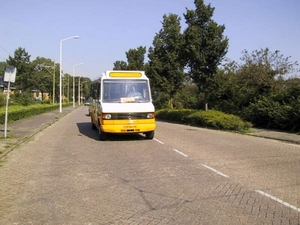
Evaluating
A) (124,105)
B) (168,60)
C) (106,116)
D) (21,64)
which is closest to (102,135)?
(106,116)

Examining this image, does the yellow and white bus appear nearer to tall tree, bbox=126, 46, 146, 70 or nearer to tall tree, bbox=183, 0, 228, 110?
tall tree, bbox=183, 0, 228, 110

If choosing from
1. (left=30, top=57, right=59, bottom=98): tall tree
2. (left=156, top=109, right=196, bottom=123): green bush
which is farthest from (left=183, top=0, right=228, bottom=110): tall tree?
(left=30, top=57, right=59, bottom=98): tall tree

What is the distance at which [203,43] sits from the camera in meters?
21.9

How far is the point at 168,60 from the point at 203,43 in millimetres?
9627

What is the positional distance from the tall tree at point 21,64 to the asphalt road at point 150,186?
233 feet

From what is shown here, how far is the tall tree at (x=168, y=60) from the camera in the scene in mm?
30953

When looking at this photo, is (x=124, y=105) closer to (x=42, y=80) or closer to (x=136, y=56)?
(x=136, y=56)

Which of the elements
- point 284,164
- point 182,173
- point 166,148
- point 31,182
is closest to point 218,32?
point 166,148

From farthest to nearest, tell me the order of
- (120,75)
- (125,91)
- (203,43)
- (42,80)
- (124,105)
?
1. (42,80)
2. (203,43)
3. (120,75)
4. (125,91)
5. (124,105)

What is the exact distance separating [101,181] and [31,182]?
146cm

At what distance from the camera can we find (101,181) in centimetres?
693

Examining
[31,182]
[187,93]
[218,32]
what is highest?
[218,32]

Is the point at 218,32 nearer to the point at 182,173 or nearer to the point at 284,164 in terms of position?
the point at 284,164

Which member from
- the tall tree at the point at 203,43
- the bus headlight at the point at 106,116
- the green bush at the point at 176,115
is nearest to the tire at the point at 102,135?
the bus headlight at the point at 106,116
